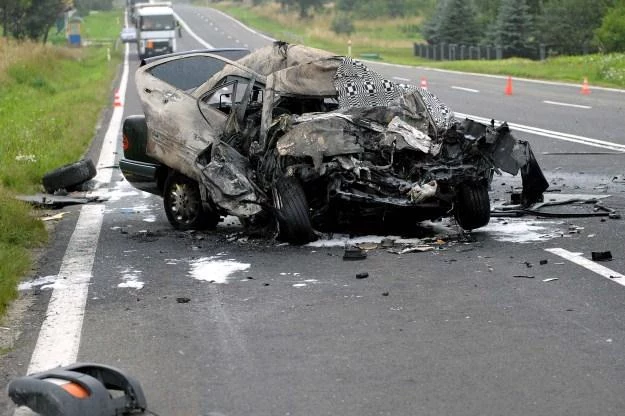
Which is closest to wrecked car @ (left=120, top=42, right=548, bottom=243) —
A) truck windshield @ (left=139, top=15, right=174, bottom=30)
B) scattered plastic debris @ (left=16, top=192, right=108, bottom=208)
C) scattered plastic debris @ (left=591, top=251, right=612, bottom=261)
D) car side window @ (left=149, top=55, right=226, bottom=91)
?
car side window @ (left=149, top=55, right=226, bottom=91)

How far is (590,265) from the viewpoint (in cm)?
811

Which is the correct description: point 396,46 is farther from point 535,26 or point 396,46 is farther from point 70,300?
point 70,300

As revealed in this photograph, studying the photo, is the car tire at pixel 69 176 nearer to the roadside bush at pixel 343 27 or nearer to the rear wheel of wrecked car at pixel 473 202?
the rear wheel of wrecked car at pixel 473 202

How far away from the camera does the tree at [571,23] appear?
57.1 metres

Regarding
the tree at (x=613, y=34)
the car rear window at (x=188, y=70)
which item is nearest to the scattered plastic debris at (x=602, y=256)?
the car rear window at (x=188, y=70)

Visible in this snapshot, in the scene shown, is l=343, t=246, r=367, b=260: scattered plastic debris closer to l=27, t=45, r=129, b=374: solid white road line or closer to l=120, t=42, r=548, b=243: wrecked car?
l=120, t=42, r=548, b=243: wrecked car

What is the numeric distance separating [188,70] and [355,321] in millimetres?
4795

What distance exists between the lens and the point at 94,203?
1273cm

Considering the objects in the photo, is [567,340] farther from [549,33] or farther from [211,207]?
[549,33]

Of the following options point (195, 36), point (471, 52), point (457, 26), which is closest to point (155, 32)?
point (471, 52)

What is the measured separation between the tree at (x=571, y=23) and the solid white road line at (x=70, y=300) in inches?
1865

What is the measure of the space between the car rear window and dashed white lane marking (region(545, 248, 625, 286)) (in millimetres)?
3777

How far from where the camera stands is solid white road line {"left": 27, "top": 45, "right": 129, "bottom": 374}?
6.26m

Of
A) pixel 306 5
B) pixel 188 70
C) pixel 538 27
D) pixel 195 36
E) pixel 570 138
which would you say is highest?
pixel 188 70
